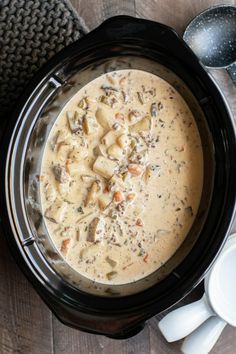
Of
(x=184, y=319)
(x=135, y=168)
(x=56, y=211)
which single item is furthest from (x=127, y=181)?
(x=184, y=319)

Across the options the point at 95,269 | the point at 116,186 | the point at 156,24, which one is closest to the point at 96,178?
→ the point at 116,186

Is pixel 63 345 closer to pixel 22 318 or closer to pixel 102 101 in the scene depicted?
pixel 22 318

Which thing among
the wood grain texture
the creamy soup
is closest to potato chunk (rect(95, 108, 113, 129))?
the creamy soup

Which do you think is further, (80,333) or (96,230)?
(80,333)

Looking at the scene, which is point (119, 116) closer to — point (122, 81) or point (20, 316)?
point (122, 81)

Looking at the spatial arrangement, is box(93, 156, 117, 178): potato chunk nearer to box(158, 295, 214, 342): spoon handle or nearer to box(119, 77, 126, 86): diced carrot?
box(119, 77, 126, 86): diced carrot

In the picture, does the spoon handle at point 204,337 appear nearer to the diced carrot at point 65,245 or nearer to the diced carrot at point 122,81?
the diced carrot at point 65,245
